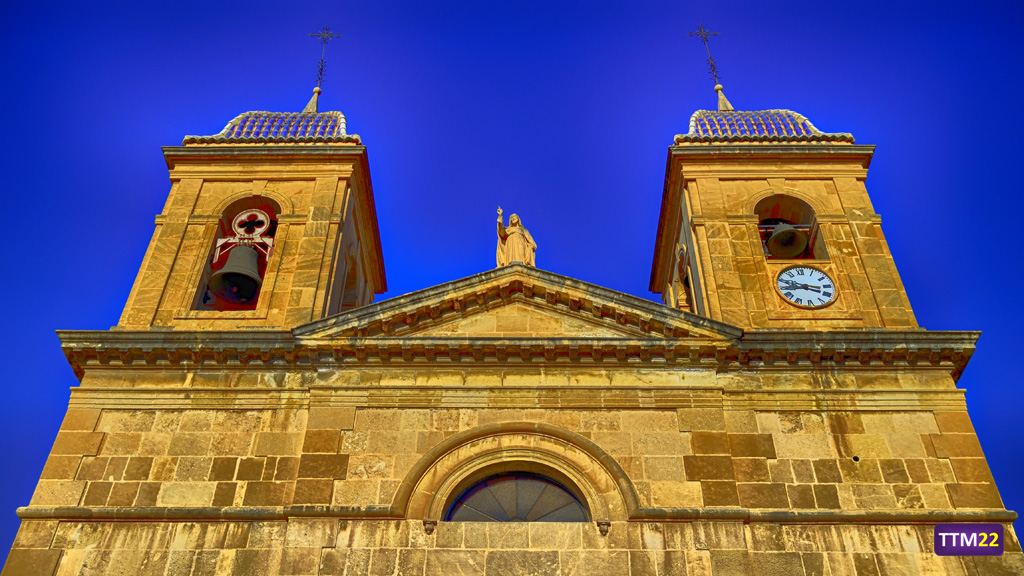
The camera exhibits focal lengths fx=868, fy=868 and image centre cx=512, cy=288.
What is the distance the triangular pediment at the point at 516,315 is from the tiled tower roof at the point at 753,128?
6.27m

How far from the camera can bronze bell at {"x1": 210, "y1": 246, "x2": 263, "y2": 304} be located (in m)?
17.1

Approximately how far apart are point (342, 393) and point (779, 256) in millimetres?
9752

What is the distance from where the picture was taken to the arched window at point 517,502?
13.1m

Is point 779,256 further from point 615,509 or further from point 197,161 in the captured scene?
point 197,161

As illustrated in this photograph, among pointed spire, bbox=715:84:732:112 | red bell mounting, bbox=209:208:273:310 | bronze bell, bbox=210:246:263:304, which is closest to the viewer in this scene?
bronze bell, bbox=210:246:263:304

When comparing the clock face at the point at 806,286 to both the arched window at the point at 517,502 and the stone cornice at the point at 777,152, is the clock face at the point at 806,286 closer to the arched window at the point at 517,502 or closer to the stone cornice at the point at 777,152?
the stone cornice at the point at 777,152

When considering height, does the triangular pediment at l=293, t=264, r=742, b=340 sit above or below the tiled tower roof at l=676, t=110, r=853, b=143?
below

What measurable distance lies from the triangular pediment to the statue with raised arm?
1.36m

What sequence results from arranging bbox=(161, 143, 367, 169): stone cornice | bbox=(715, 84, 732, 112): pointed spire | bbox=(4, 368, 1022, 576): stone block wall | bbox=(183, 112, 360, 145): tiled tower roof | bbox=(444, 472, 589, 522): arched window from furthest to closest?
bbox=(715, 84, 732, 112): pointed spire < bbox=(183, 112, 360, 145): tiled tower roof < bbox=(161, 143, 367, 169): stone cornice < bbox=(444, 472, 589, 522): arched window < bbox=(4, 368, 1022, 576): stone block wall

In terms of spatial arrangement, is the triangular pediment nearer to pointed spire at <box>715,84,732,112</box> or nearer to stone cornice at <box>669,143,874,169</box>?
stone cornice at <box>669,143,874,169</box>

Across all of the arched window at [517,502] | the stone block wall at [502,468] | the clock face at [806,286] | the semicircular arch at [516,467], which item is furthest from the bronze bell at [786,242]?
the arched window at [517,502]

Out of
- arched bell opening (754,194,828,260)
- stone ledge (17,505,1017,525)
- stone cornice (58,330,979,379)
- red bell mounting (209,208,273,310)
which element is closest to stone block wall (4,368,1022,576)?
stone ledge (17,505,1017,525)

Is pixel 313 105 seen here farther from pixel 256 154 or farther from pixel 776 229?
pixel 776 229

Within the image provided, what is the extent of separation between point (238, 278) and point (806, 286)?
447 inches
